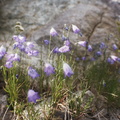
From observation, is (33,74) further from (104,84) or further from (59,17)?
(59,17)

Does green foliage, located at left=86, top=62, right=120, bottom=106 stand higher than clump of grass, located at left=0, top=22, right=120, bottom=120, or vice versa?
clump of grass, located at left=0, top=22, right=120, bottom=120

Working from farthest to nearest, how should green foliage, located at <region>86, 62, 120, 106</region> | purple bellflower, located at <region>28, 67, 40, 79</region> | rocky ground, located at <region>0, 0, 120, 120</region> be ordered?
rocky ground, located at <region>0, 0, 120, 120</region>, green foliage, located at <region>86, 62, 120, 106</region>, purple bellflower, located at <region>28, 67, 40, 79</region>

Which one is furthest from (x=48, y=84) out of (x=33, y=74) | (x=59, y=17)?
(x=59, y=17)

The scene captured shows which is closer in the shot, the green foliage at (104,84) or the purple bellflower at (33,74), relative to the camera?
the purple bellflower at (33,74)

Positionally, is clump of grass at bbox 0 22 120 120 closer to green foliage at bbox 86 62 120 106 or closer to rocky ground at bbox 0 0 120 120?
green foliage at bbox 86 62 120 106

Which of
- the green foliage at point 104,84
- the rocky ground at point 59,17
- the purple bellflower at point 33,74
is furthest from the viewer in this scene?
the rocky ground at point 59,17

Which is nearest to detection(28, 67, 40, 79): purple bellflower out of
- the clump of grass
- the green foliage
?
the clump of grass

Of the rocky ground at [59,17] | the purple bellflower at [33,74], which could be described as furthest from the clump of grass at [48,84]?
the rocky ground at [59,17]

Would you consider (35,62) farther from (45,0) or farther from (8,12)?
(45,0)

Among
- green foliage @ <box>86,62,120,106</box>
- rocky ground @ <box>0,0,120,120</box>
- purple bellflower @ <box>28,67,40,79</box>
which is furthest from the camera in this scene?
rocky ground @ <box>0,0,120,120</box>

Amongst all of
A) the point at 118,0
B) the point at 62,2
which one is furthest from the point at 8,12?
the point at 118,0

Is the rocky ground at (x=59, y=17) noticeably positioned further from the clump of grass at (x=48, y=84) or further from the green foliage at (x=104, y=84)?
the clump of grass at (x=48, y=84)
